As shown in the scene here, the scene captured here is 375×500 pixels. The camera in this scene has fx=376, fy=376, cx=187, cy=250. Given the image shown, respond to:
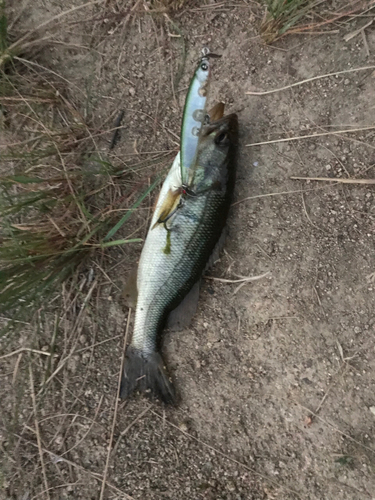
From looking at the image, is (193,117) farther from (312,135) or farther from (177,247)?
(312,135)

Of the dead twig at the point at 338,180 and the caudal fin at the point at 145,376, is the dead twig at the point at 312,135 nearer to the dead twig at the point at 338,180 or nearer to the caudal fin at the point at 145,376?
the dead twig at the point at 338,180

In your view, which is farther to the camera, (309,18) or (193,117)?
(309,18)

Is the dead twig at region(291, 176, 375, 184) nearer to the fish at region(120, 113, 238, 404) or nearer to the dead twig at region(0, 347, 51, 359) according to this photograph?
the fish at region(120, 113, 238, 404)

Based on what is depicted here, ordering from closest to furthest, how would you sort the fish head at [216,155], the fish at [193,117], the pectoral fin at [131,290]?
the fish at [193,117] < the fish head at [216,155] < the pectoral fin at [131,290]

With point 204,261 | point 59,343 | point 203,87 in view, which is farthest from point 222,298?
point 203,87

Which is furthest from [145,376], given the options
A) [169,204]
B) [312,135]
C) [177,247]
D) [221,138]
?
[312,135]

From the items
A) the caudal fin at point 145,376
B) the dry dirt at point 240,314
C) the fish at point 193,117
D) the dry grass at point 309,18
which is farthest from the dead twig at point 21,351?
the dry grass at point 309,18

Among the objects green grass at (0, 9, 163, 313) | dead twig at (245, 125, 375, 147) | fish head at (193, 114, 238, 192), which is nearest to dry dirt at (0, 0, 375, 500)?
dead twig at (245, 125, 375, 147)
